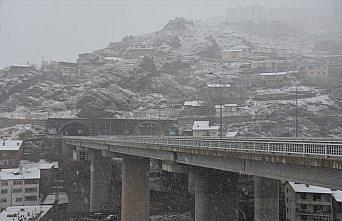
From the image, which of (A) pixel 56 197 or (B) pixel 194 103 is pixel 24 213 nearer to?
(A) pixel 56 197

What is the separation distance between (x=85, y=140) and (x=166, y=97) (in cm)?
6590

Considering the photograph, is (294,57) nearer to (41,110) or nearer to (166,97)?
(166,97)

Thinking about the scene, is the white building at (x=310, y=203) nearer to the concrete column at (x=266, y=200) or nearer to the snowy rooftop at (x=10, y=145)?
the concrete column at (x=266, y=200)

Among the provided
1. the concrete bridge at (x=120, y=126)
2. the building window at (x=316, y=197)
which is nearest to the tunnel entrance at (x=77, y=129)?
the concrete bridge at (x=120, y=126)

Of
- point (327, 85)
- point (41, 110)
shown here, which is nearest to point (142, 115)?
point (41, 110)

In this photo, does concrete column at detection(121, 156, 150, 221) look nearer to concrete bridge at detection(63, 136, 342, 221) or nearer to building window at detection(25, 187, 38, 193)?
concrete bridge at detection(63, 136, 342, 221)

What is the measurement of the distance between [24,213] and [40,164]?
28.4 metres

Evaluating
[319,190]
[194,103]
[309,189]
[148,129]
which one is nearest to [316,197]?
[319,190]

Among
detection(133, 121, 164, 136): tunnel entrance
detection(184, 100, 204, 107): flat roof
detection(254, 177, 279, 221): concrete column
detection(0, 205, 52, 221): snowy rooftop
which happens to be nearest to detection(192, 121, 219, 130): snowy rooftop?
detection(133, 121, 164, 136): tunnel entrance

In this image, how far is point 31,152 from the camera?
301ft

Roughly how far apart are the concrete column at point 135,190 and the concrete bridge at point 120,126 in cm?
5247

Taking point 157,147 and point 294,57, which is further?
point 294,57

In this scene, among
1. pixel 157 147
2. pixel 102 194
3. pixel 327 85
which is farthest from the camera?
pixel 327 85

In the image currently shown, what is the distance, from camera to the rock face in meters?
109
